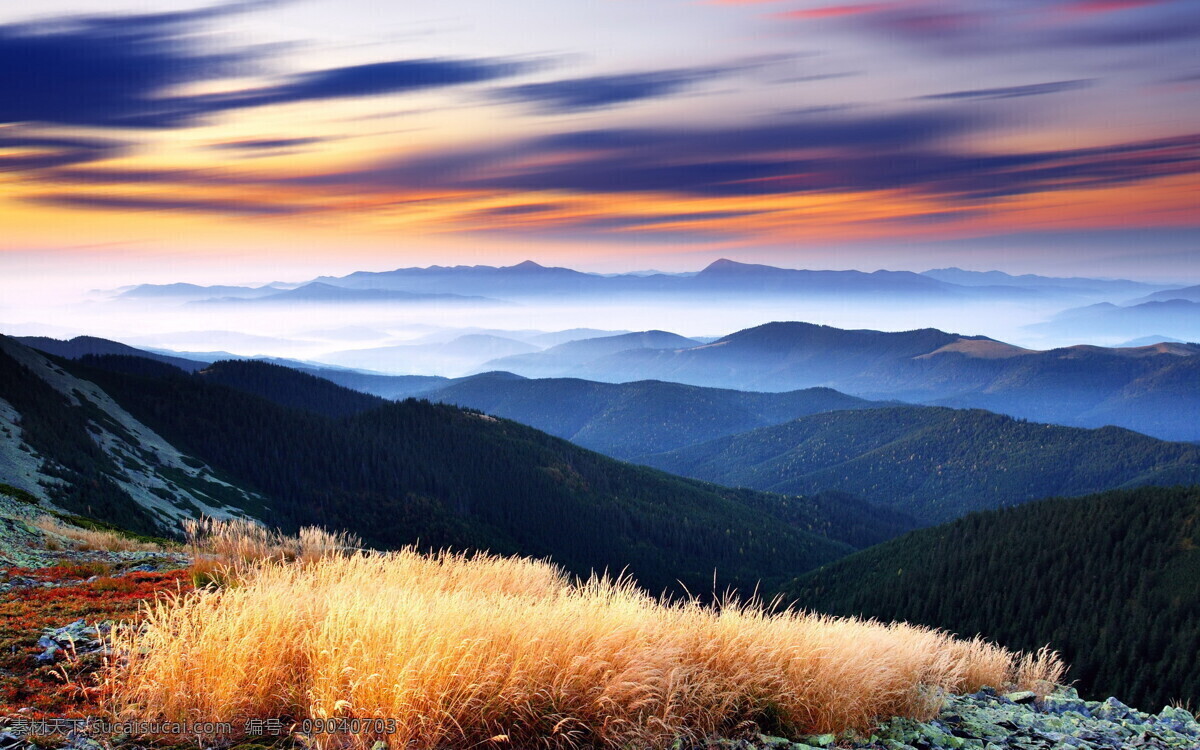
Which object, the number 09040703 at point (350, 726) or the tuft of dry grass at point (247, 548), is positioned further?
the tuft of dry grass at point (247, 548)

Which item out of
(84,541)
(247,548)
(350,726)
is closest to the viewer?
(350,726)

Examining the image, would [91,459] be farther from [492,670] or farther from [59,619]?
[492,670]

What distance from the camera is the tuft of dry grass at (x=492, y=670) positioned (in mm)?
7387

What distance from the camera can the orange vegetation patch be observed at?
7.93 meters

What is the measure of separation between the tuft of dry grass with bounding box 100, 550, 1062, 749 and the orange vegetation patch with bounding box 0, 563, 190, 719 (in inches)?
18.5

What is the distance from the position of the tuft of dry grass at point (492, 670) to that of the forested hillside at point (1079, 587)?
131 meters

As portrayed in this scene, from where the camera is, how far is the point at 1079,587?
143 meters

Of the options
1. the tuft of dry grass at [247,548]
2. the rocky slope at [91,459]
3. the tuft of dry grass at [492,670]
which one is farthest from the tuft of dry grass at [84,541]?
the rocky slope at [91,459]

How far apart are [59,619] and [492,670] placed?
24.4 ft

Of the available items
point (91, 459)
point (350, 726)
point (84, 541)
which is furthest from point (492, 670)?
point (91, 459)

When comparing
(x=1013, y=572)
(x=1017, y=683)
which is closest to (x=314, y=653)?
(x=1017, y=683)

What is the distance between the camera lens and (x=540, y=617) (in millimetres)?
8781

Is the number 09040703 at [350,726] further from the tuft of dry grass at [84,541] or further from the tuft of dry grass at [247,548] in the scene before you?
the tuft of dry grass at [84,541]

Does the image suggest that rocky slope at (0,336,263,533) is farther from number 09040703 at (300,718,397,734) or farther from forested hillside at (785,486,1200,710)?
forested hillside at (785,486,1200,710)
